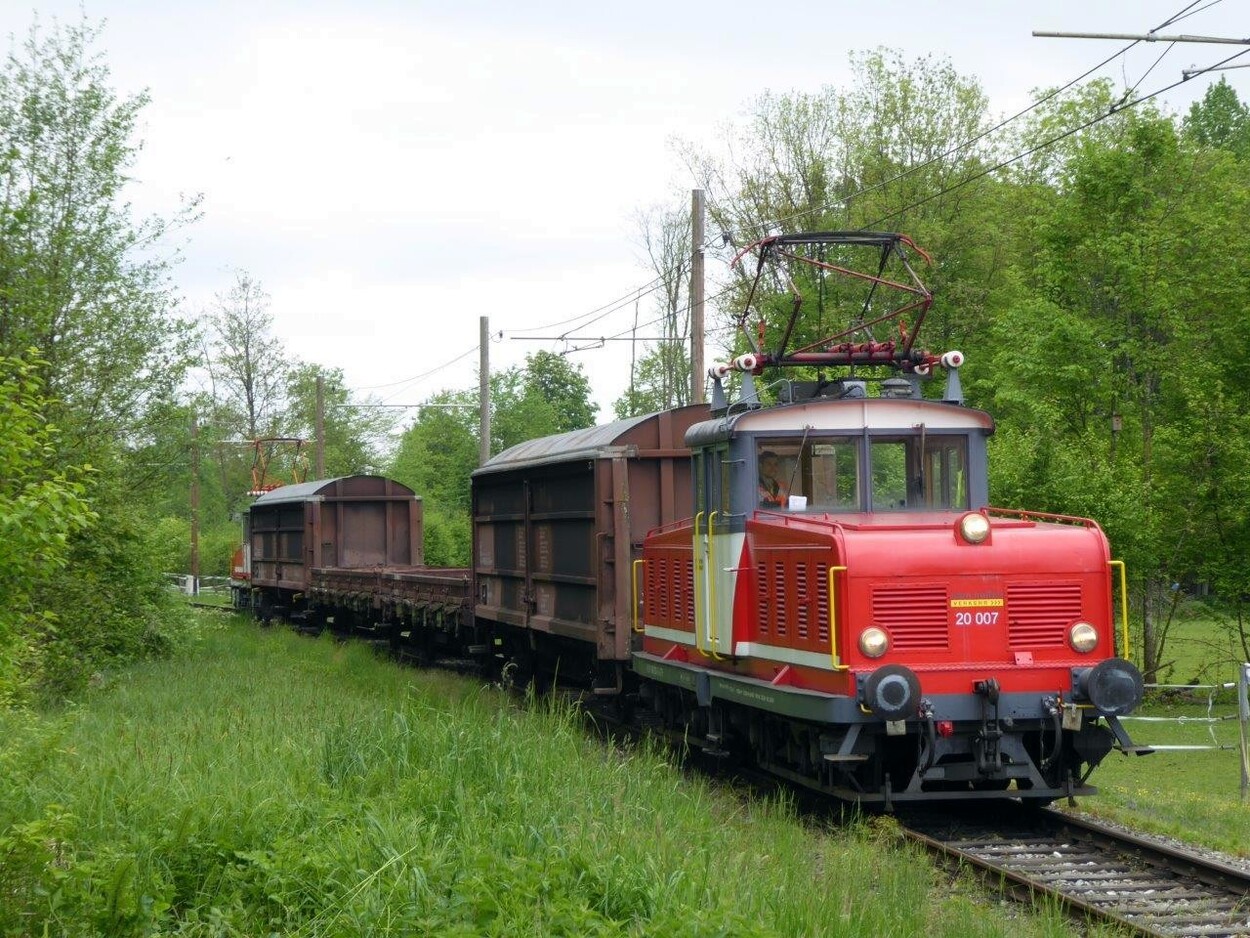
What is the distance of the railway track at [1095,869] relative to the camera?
7.82 metres

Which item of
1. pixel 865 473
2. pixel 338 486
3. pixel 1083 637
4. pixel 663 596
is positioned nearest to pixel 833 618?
pixel 865 473

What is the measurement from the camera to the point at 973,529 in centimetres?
983

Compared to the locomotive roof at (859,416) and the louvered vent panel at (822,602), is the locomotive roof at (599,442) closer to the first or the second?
the locomotive roof at (859,416)

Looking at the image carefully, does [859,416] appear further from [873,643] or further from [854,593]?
[873,643]

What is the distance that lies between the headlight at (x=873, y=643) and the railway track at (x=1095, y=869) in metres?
1.24

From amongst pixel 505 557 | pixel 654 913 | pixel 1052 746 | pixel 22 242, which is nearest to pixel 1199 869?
pixel 1052 746

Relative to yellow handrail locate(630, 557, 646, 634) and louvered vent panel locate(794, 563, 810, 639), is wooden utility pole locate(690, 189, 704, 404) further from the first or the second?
louvered vent panel locate(794, 563, 810, 639)

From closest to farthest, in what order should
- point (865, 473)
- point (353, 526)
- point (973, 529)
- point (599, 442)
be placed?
point (973, 529) < point (865, 473) < point (599, 442) < point (353, 526)

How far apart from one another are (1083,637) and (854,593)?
1645mm

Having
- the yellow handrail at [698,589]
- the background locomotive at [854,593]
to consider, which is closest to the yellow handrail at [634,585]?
the background locomotive at [854,593]

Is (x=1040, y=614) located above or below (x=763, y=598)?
below

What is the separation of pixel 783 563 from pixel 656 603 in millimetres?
3349

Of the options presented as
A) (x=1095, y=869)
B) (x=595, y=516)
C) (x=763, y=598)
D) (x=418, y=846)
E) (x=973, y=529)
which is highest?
(x=595, y=516)

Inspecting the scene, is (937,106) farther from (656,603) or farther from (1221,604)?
(656,603)
